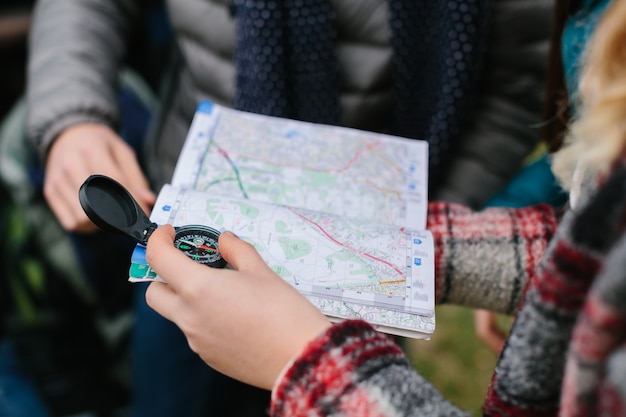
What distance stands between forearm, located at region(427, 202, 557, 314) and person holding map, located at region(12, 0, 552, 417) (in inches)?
8.7

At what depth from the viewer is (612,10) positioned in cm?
61

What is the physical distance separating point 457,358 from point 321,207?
51.9 inches

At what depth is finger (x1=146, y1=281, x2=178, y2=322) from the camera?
65cm

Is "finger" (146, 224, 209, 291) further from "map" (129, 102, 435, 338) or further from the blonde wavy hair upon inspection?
the blonde wavy hair

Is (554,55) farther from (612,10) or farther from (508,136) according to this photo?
(612,10)

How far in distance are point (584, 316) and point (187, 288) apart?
39cm

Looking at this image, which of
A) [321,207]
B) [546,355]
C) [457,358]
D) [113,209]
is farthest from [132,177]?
[457,358]

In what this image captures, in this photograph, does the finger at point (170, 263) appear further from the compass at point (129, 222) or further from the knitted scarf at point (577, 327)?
the knitted scarf at point (577, 327)

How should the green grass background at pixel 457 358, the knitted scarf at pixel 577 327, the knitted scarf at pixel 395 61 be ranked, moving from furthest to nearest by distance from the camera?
1. the green grass background at pixel 457 358
2. the knitted scarf at pixel 395 61
3. the knitted scarf at pixel 577 327

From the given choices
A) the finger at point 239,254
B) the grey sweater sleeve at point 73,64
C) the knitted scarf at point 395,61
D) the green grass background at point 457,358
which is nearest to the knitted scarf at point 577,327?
the finger at point 239,254

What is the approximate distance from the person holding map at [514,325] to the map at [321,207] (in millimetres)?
77

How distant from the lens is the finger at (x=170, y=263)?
24.4 inches

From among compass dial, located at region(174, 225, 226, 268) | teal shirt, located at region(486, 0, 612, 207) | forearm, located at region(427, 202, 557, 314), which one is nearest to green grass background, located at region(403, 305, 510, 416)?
teal shirt, located at region(486, 0, 612, 207)

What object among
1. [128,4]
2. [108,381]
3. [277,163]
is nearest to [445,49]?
[277,163]
